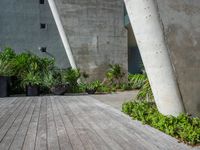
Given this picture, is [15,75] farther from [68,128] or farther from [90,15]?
[68,128]

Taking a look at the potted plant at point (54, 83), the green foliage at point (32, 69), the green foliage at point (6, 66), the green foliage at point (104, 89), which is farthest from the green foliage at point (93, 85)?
the green foliage at point (6, 66)

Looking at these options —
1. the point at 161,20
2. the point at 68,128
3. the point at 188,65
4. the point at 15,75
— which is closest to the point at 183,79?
the point at 188,65

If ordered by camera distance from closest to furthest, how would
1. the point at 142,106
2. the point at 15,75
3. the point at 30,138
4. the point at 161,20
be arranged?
1. the point at 30,138
2. the point at 161,20
3. the point at 142,106
4. the point at 15,75

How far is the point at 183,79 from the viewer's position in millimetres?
5250

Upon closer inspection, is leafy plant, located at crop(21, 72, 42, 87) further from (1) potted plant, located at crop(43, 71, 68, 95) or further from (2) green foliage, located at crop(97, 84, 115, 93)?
(2) green foliage, located at crop(97, 84, 115, 93)

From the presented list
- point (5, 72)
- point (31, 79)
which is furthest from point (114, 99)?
point (5, 72)

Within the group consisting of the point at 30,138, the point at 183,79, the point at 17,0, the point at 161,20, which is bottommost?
the point at 30,138

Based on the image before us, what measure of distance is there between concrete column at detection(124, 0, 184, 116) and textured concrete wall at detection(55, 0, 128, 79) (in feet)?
31.8

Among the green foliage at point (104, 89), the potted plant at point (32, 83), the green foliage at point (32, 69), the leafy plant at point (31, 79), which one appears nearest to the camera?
the potted plant at point (32, 83)

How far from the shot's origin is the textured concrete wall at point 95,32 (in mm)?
15078

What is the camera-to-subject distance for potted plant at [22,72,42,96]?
42.7 ft

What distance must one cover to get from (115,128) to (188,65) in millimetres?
1875

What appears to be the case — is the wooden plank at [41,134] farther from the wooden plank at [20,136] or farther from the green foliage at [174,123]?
the green foliage at [174,123]

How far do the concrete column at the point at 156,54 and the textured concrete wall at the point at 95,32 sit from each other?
9.70m
